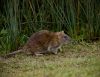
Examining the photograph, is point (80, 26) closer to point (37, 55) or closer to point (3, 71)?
point (37, 55)

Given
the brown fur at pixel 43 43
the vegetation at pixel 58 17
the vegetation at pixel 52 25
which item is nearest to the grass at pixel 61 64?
the vegetation at pixel 52 25

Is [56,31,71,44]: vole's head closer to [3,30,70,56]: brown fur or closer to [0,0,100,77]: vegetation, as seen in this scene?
[3,30,70,56]: brown fur

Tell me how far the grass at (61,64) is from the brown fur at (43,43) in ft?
0.58

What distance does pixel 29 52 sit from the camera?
8.62 metres

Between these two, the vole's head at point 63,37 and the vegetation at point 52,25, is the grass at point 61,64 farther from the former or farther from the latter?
the vole's head at point 63,37

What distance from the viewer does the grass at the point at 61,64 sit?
6683 mm

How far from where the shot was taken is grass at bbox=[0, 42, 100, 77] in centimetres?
668

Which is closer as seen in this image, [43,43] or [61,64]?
[61,64]

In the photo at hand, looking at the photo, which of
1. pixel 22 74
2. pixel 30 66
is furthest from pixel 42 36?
pixel 22 74

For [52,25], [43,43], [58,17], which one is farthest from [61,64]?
[52,25]

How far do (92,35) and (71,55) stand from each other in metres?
1.35

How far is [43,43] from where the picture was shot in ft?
28.3

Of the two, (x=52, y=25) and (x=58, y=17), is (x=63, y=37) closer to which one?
(x=58, y=17)

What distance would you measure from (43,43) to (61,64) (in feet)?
4.04
